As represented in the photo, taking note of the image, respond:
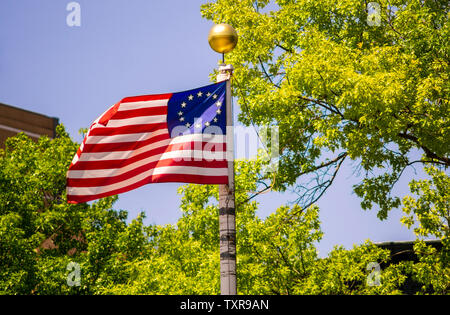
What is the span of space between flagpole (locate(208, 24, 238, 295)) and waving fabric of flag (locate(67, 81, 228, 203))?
0.38 feet

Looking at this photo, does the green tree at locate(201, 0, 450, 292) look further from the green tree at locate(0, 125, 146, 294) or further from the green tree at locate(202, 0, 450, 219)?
the green tree at locate(0, 125, 146, 294)

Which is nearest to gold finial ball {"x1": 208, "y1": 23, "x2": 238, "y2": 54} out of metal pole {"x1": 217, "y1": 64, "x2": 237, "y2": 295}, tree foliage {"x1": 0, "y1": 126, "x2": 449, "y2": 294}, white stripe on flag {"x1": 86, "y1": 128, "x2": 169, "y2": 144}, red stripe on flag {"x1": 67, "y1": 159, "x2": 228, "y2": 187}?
metal pole {"x1": 217, "y1": 64, "x2": 237, "y2": 295}

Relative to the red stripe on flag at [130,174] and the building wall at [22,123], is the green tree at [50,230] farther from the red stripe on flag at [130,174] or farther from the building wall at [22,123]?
the building wall at [22,123]

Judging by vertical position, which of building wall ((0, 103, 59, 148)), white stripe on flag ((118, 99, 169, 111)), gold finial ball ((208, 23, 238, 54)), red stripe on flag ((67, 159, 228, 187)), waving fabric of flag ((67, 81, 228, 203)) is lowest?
red stripe on flag ((67, 159, 228, 187))

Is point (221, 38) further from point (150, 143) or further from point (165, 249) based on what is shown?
point (165, 249)

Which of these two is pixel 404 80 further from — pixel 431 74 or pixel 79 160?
pixel 79 160

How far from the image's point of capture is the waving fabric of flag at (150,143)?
8617mm

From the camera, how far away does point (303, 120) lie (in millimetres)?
15781

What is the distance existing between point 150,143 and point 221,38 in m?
2.00

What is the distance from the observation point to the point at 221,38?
8.55 meters

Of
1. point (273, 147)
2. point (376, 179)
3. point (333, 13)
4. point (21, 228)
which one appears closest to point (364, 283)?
point (376, 179)

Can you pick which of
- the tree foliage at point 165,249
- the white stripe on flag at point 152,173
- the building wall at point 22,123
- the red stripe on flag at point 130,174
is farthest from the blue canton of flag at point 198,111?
the building wall at point 22,123

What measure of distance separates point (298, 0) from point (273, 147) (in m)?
4.48

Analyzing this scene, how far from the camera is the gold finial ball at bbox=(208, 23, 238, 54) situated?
8.54 meters
